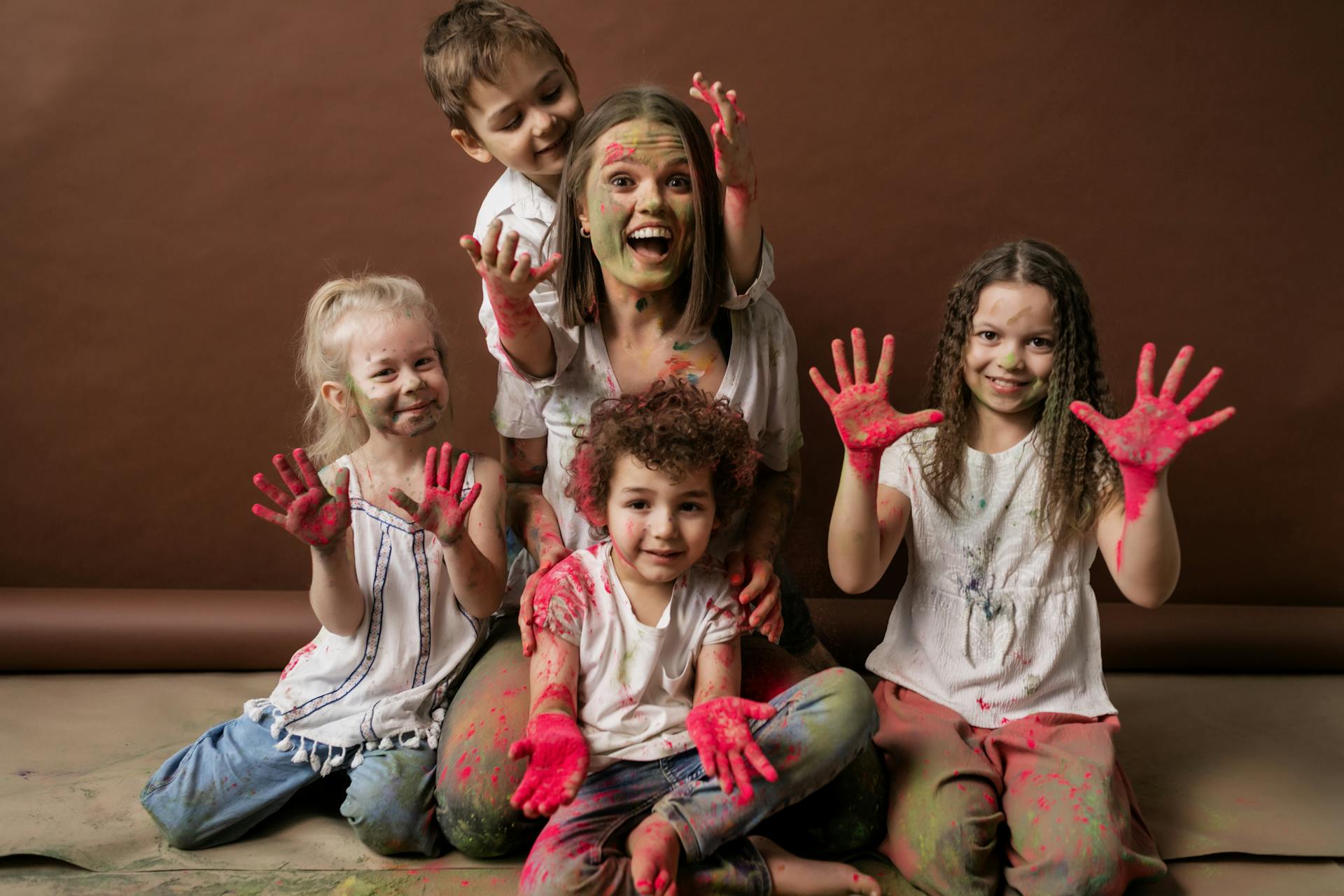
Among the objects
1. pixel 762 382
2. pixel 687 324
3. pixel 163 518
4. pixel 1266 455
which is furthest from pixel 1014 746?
pixel 163 518

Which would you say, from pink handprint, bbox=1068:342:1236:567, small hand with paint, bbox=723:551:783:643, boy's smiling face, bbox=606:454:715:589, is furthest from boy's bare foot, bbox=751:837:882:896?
pink handprint, bbox=1068:342:1236:567

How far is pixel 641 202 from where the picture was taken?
6.15 ft

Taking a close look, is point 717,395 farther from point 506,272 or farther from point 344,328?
point 344,328

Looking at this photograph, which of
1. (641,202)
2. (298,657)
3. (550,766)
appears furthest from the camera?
(298,657)

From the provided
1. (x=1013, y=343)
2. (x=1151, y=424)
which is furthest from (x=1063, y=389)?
(x=1151, y=424)

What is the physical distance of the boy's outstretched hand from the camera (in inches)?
69.4

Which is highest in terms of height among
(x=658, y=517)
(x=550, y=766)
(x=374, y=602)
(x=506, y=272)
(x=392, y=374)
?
(x=506, y=272)

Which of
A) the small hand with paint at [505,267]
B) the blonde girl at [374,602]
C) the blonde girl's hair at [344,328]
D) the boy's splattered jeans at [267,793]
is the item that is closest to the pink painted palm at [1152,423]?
the small hand with paint at [505,267]

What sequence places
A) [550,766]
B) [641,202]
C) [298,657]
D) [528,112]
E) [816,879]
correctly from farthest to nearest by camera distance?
1. [528,112]
2. [298,657]
3. [641,202]
4. [816,879]
5. [550,766]

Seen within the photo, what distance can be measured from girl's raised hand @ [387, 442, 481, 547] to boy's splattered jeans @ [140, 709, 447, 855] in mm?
399

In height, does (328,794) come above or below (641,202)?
below

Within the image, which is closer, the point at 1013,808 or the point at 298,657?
the point at 1013,808

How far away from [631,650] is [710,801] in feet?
0.88

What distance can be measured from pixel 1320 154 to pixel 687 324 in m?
1.64
